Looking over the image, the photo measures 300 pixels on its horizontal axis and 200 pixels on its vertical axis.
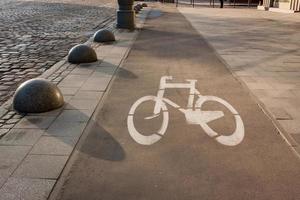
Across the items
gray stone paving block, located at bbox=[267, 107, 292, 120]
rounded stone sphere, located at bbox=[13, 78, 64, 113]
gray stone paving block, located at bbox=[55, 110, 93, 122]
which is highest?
rounded stone sphere, located at bbox=[13, 78, 64, 113]

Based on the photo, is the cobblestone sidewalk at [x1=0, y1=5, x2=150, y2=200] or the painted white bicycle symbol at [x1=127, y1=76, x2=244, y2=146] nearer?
the cobblestone sidewalk at [x1=0, y1=5, x2=150, y2=200]

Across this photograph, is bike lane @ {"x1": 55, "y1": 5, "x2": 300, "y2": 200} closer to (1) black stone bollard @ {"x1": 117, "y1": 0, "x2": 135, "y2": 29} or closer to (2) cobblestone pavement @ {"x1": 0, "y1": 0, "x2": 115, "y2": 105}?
(2) cobblestone pavement @ {"x1": 0, "y1": 0, "x2": 115, "y2": 105}

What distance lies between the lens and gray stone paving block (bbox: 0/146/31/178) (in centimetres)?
432

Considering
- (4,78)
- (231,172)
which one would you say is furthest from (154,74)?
(231,172)

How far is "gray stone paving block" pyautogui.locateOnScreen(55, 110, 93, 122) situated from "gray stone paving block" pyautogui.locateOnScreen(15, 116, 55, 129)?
0.16 metres

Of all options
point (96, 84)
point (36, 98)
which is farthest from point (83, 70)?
point (36, 98)

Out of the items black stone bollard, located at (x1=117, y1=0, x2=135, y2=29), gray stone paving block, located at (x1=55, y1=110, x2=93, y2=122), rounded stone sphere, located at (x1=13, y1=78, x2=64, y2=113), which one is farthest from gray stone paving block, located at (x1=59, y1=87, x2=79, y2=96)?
black stone bollard, located at (x1=117, y1=0, x2=135, y2=29)

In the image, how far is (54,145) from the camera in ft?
16.3

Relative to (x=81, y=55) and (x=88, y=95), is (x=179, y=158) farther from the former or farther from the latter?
(x=81, y=55)

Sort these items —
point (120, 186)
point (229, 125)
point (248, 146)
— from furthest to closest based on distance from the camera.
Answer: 1. point (229, 125)
2. point (248, 146)
3. point (120, 186)

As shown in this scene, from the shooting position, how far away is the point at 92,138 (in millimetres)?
5234

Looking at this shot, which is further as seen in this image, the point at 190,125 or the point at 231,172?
the point at 190,125

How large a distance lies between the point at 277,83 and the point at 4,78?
545cm

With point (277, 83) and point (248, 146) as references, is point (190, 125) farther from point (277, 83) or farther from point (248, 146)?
point (277, 83)
